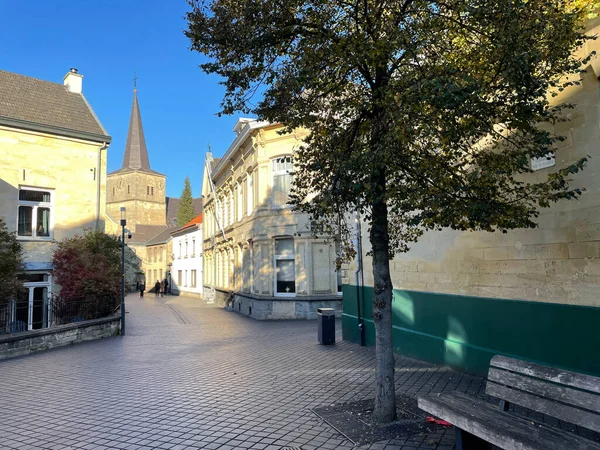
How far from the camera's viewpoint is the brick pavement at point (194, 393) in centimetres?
510

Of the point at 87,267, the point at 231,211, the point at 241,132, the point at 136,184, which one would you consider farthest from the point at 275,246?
the point at 136,184

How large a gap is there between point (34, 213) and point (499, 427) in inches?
738

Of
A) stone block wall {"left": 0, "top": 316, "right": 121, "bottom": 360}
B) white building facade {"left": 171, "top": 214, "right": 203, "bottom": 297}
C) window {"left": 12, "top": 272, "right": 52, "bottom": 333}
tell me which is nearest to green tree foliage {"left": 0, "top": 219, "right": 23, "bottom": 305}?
window {"left": 12, "top": 272, "right": 52, "bottom": 333}

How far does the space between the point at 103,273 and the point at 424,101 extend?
46.2ft

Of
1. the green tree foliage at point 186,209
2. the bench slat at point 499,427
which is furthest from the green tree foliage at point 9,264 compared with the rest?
the green tree foliage at point 186,209

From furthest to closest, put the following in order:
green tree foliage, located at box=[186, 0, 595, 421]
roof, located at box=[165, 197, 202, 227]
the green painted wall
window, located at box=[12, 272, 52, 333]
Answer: roof, located at box=[165, 197, 202, 227], window, located at box=[12, 272, 52, 333], the green painted wall, green tree foliage, located at box=[186, 0, 595, 421]

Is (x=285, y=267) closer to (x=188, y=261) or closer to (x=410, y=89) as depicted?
(x=410, y=89)

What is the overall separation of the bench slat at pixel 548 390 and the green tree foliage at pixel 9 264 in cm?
1340

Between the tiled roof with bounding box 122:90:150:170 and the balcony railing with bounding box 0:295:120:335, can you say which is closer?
the balcony railing with bounding box 0:295:120:335

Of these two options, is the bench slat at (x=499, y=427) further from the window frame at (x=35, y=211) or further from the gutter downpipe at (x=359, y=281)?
the window frame at (x=35, y=211)

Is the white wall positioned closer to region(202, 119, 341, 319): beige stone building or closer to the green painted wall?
region(202, 119, 341, 319): beige stone building

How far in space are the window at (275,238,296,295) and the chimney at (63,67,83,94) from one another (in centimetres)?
1280

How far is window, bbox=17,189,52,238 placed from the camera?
17.1m

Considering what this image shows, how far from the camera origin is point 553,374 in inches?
156
